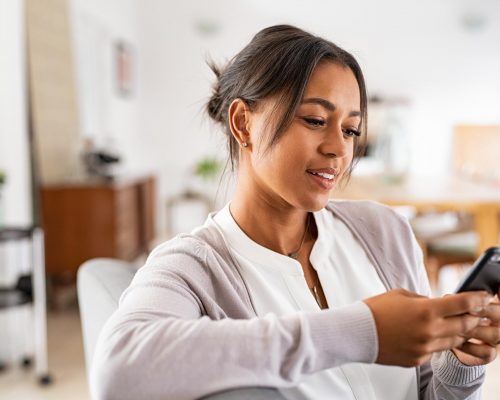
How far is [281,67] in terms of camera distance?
3.16ft

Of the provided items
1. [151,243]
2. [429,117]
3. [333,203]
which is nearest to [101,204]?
[151,243]

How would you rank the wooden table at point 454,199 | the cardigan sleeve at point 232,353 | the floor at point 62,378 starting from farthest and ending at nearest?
the wooden table at point 454,199
the floor at point 62,378
the cardigan sleeve at point 232,353

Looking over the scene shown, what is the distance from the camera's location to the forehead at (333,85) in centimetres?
95

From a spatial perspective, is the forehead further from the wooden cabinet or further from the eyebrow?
the wooden cabinet

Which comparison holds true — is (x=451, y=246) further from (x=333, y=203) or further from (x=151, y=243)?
(x=151, y=243)

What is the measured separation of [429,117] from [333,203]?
646 cm

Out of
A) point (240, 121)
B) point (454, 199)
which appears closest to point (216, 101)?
point (240, 121)

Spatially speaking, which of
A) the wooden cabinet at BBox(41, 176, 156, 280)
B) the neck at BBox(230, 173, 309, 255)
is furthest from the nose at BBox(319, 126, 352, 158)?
the wooden cabinet at BBox(41, 176, 156, 280)

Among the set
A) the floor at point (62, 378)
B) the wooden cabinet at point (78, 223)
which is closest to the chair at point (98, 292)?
the floor at point (62, 378)

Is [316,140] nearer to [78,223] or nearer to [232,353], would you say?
[232,353]

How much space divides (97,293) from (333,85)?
55 centimetres

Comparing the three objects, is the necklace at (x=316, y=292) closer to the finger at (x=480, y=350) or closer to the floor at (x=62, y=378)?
the finger at (x=480, y=350)

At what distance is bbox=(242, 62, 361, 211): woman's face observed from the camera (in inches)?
37.6

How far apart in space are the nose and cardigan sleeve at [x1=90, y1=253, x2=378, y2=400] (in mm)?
318
